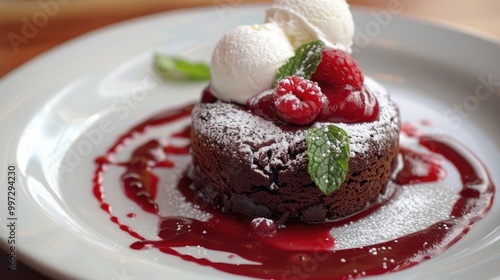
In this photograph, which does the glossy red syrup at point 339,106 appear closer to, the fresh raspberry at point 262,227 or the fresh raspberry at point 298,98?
the fresh raspberry at point 298,98

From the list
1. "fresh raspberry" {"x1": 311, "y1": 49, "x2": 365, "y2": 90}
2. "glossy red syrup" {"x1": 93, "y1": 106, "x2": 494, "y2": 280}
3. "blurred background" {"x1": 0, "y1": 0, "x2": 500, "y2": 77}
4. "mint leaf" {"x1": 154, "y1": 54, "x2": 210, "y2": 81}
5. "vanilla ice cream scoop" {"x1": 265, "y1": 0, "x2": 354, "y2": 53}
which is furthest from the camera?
"blurred background" {"x1": 0, "y1": 0, "x2": 500, "y2": 77}

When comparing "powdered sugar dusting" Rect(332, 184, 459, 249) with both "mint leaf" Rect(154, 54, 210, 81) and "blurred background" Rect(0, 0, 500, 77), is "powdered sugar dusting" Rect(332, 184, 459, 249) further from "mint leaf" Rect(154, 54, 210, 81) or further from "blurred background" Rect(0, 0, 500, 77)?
"blurred background" Rect(0, 0, 500, 77)

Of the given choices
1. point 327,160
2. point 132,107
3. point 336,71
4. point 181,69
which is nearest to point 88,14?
point 181,69

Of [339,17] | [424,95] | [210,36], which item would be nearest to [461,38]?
[424,95]

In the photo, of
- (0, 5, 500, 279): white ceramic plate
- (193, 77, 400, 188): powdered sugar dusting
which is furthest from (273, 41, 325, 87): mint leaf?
(0, 5, 500, 279): white ceramic plate

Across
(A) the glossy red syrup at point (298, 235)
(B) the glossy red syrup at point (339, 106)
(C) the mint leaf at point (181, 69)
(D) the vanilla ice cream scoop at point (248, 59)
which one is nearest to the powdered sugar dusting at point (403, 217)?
(A) the glossy red syrup at point (298, 235)

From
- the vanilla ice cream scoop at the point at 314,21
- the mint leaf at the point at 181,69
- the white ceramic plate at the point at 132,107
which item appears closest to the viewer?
the white ceramic plate at the point at 132,107

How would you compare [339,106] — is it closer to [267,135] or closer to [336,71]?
[336,71]
